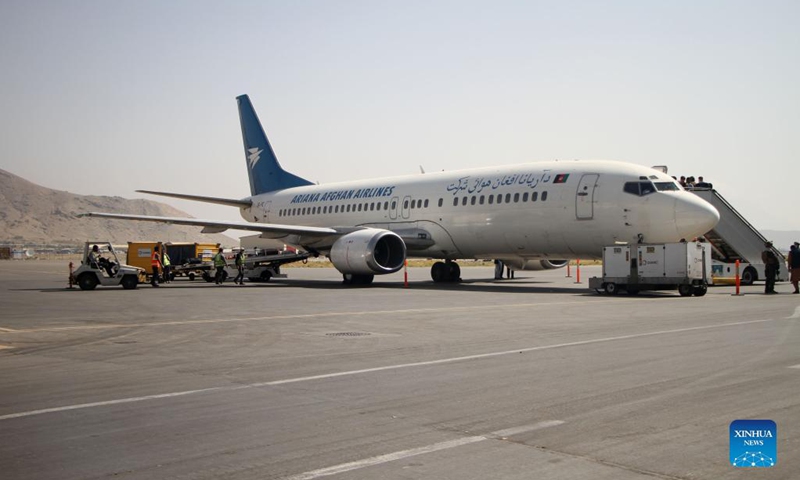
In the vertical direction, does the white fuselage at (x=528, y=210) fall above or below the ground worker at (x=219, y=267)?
above

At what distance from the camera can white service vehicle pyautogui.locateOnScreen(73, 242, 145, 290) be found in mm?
25641

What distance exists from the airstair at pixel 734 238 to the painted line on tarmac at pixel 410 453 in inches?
961

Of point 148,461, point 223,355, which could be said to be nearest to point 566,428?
point 148,461

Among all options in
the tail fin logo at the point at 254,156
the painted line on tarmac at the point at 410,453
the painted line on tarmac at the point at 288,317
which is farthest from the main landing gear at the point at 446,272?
the painted line on tarmac at the point at 410,453

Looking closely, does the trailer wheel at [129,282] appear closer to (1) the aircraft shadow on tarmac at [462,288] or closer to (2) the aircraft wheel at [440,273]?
(1) the aircraft shadow on tarmac at [462,288]

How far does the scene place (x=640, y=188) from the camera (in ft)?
74.1

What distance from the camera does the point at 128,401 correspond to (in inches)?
275

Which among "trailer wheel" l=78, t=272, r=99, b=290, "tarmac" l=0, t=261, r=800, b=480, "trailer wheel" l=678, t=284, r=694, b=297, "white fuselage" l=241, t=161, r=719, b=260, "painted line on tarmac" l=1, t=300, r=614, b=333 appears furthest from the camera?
"trailer wheel" l=78, t=272, r=99, b=290

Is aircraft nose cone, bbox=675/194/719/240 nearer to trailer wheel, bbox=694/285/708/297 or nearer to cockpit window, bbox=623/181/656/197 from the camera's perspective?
cockpit window, bbox=623/181/656/197

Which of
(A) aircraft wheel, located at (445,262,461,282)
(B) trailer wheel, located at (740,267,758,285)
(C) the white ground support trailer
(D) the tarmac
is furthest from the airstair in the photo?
(D) the tarmac

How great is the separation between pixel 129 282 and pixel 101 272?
1009 millimetres

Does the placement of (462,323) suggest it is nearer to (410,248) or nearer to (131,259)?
(410,248)

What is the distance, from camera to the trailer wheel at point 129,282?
86.7 feet

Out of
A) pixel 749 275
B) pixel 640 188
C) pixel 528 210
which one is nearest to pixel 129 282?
pixel 528 210
